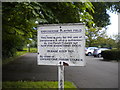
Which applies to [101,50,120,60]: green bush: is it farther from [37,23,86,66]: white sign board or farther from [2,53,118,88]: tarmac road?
[37,23,86,66]: white sign board

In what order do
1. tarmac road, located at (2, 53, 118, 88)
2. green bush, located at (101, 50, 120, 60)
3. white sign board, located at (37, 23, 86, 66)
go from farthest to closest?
green bush, located at (101, 50, 120, 60) < tarmac road, located at (2, 53, 118, 88) < white sign board, located at (37, 23, 86, 66)

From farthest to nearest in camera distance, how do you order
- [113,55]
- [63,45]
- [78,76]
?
[113,55] → [78,76] → [63,45]

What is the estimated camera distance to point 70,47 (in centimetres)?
283

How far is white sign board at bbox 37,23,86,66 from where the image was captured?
282 cm

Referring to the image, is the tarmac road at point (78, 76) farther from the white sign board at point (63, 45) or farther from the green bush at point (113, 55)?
the green bush at point (113, 55)

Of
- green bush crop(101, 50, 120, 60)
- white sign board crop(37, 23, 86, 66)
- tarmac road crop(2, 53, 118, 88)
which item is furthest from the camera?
green bush crop(101, 50, 120, 60)

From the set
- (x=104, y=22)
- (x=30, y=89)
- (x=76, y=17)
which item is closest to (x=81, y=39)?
(x=76, y=17)

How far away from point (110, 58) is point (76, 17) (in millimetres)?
12446

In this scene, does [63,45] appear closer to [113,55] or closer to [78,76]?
[78,76]

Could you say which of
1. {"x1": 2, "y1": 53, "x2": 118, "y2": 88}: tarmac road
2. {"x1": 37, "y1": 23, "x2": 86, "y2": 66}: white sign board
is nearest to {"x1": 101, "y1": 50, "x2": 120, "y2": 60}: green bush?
{"x1": 2, "y1": 53, "x2": 118, "y2": 88}: tarmac road

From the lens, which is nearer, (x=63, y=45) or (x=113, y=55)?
(x=63, y=45)

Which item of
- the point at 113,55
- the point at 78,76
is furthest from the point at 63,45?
the point at 113,55

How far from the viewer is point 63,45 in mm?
2840

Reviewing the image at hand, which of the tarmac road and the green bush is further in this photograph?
the green bush
